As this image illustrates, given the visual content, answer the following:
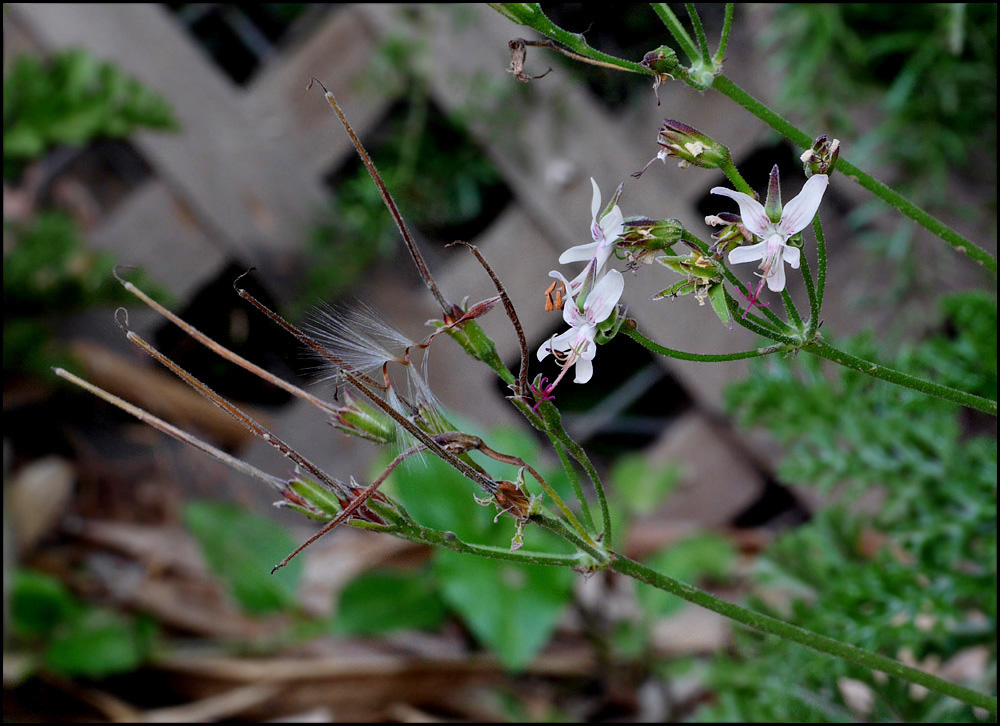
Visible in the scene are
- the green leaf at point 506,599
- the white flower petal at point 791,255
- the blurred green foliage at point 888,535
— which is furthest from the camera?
the green leaf at point 506,599

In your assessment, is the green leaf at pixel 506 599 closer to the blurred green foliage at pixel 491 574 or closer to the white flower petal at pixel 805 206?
the blurred green foliage at pixel 491 574

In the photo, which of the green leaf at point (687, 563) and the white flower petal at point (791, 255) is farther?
the green leaf at point (687, 563)

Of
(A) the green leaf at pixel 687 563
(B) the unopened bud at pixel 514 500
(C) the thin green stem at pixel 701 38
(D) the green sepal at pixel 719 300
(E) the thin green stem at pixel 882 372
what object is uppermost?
(C) the thin green stem at pixel 701 38

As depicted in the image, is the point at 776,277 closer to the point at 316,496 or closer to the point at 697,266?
the point at 697,266

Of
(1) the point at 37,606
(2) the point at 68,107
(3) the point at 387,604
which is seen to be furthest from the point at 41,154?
(3) the point at 387,604

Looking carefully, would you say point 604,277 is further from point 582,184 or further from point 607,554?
point 582,184

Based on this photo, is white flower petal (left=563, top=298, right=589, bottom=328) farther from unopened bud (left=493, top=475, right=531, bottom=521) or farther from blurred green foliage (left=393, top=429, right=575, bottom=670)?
blurred green foliage (left=393, top=429, right=575, bottom=670)

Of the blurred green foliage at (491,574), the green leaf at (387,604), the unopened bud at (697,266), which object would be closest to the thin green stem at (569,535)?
the unopened bud at (697,266)

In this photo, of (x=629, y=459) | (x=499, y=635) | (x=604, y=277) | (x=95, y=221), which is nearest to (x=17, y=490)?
(x=95, y=221)
